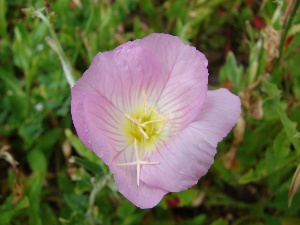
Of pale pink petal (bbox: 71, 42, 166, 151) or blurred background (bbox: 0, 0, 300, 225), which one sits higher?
pale pink petal (bbox: 71, 42, 166, 151)

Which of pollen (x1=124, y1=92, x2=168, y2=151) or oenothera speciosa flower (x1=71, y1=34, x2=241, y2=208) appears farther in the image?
pollen (x1=124, y1=92, x2=168, y2=151)

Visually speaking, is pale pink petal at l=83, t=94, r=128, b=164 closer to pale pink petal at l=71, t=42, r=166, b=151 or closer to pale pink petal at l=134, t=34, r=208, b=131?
pale pink petal at l=71, t=42, r=166, b=151

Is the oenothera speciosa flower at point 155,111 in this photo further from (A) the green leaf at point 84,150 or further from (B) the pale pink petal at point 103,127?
(A) the green leaf at point 84,150

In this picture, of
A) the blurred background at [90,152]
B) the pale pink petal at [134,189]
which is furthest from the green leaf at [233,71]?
the pale pink petal at [134,189]

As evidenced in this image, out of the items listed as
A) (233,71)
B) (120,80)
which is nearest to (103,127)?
(120,80)

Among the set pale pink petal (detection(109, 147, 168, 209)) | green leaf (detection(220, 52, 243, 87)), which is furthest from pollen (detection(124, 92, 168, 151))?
green leaf (detection(220, 52, 243, 87))

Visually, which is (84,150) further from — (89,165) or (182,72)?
(182,72)
